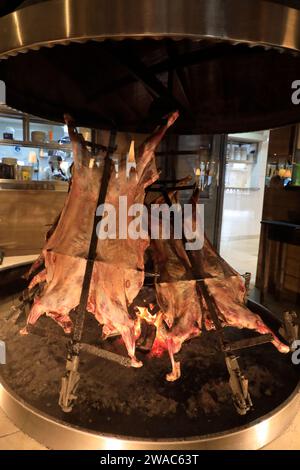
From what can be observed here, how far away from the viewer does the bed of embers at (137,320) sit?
111 centimetres

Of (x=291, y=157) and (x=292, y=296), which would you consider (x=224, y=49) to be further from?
(x=292, y=296)

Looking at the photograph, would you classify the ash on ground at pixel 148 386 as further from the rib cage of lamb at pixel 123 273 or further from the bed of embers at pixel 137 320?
the rib cage of lamb at pixel 123 273

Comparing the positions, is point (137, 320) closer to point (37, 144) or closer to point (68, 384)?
point (68, 384)

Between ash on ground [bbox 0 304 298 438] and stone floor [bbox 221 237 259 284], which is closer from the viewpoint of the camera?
ash on ground [bbox 0 304 298 438]

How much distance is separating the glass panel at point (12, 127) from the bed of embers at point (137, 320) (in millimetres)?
3325

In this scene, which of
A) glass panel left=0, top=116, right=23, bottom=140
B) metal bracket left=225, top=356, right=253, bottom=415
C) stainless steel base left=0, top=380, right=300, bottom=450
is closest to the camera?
stainless steel base left=0, top=380, right=300, bottom=450

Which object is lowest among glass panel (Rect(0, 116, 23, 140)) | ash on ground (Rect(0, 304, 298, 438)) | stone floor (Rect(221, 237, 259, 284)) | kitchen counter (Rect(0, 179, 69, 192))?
stone floor (Rect(221, 237, 259, 284))

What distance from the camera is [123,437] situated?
39.3 inches

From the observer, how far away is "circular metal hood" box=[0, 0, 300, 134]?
2.27ft

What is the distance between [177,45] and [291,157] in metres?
1.69

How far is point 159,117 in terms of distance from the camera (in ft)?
4.13

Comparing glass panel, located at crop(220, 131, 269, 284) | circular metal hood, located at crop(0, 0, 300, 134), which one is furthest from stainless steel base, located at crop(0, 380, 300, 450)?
glass panel, located at crop(220, 131, 269, 284)

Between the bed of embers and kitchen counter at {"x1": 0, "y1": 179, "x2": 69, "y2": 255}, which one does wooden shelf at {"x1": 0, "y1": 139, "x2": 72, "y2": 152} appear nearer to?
kitchen counter at {"x1": 0, "y1": 179, "x2": 69, "y2": 255}

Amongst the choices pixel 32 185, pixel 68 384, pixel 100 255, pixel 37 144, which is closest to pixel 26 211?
pixel 32 185
